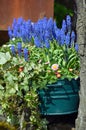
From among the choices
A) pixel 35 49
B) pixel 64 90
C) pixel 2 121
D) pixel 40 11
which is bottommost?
pixel 2 121

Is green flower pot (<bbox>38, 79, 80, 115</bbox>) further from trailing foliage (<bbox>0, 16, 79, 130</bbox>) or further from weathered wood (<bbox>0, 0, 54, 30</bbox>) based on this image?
weathered wood (<bbox>0, 0, 54, 30</bbox>)

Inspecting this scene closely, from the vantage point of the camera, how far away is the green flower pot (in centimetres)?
426

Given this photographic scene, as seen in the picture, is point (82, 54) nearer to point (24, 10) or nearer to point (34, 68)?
point (34, 68)

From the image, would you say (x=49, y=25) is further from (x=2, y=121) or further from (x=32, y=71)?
(x=2, y=121)

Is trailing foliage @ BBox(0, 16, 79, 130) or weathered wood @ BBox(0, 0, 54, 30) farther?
weathered wood @ BBox(0, 0, 54, 30)

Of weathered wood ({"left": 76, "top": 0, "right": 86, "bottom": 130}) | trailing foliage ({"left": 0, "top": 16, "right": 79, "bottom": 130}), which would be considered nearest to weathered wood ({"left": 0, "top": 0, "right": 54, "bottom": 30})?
trailing foliage ({"left": 0, "top": 16, "right": 79, "bottom": 130})

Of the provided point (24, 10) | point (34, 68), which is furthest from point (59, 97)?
point (24, 10)

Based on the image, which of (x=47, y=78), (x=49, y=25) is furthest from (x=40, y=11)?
(x=47, y=78)

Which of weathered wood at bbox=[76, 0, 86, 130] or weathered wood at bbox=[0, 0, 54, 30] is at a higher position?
weathered wood at bbox=[0, 0, 54, 30]

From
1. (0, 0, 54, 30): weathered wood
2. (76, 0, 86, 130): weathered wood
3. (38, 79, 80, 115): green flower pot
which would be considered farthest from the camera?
(0, 0, 54, 30): weathered wood

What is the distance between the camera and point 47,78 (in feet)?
13.8

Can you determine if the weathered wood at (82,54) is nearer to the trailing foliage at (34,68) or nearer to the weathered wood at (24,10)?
the trailing foliage at (34,68)

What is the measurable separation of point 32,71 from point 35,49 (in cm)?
47

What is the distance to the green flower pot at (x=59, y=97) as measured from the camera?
168 inches
